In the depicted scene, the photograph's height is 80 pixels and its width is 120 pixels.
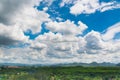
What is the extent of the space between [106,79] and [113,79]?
5.04 meters

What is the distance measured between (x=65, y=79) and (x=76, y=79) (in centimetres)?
738

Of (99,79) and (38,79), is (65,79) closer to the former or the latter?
(99,79)

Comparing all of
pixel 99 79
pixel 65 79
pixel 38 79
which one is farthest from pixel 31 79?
pixel 99 79

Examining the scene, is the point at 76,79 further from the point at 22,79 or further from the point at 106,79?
the point at 22,79

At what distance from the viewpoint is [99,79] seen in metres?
153

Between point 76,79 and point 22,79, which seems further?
point 76,79

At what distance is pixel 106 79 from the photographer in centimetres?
15612

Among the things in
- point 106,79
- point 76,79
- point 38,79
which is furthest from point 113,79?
point 38,79

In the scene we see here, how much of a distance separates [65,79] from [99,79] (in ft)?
75.7

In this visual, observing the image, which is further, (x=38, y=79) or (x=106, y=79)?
(x=106, y=79)

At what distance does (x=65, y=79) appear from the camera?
152 meters

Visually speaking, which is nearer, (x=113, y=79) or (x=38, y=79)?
(x=38, y=79)

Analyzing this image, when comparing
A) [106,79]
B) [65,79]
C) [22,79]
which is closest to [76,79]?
[65,79]

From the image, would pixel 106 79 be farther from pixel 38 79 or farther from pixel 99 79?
pixel 38 79
